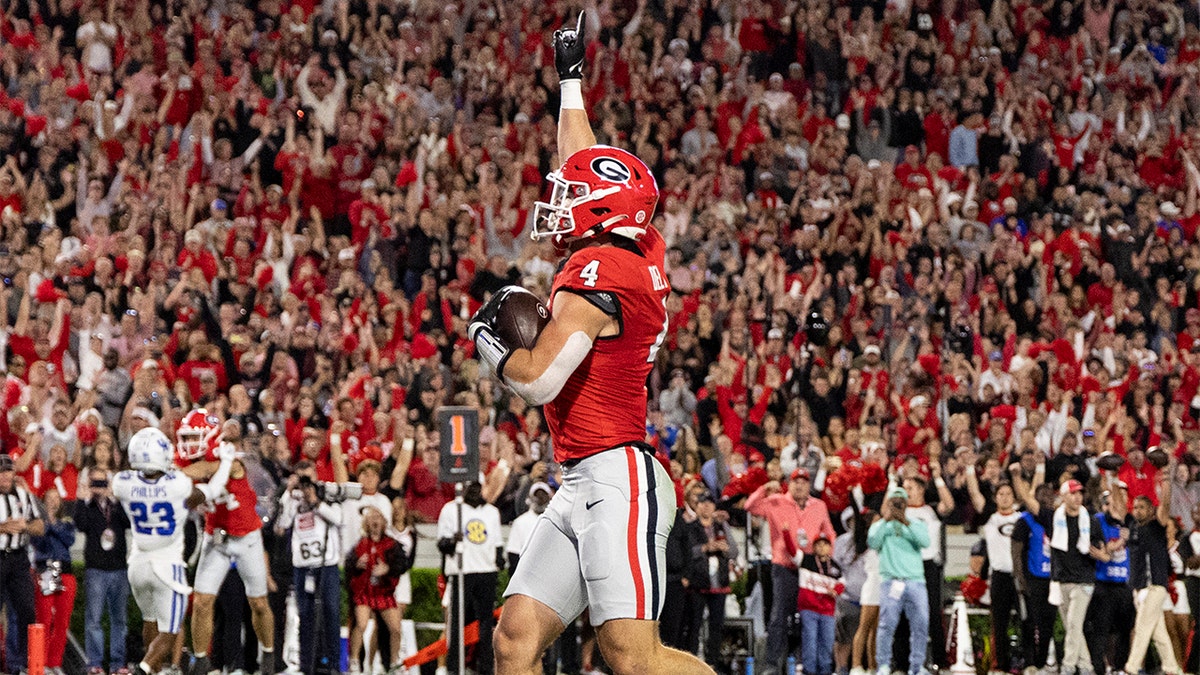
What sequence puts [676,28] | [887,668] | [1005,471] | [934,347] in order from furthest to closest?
[676,28]
[934,347]
[1005,471]
[887,668]

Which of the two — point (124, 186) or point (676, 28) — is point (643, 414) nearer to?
point (124, 186)

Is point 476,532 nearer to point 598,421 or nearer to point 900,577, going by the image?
point 900,577

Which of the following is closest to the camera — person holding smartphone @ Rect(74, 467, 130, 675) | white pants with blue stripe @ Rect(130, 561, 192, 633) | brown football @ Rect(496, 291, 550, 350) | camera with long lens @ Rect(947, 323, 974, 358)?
brown football @ Rect(496, 291, 550, 350)

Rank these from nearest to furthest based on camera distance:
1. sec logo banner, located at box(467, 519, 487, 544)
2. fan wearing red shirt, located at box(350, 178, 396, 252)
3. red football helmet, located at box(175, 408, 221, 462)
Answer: red football helmet, located at box(175, 408, 221, 462) < sec logo banner, located at box(467, 519, 487, 544) < fan wearing red shirt, located at box(350, 178, 396, 252)

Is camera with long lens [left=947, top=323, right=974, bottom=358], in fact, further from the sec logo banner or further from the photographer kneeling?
the photographer kneeling

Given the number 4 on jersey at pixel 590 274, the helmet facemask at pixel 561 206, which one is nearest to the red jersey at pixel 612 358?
the number 4 on jersey at pixel 590 274

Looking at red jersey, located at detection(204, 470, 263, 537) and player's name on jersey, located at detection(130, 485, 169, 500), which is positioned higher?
player's name on jersey, located at detection(130, 485, 169, 500)

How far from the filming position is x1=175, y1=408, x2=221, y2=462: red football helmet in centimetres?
1212

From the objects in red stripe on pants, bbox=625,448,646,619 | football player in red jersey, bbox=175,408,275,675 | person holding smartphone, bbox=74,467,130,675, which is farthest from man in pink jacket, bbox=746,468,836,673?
red stripe on pants, bbox=625,448,646,619

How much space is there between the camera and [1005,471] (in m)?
14.8

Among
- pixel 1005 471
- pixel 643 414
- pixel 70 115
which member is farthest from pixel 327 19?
pixel 643 414

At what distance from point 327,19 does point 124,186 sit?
4.07 meters

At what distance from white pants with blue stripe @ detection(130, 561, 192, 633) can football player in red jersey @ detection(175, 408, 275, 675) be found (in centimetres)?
70

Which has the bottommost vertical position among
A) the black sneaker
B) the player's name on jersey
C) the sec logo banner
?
the black sneaker
